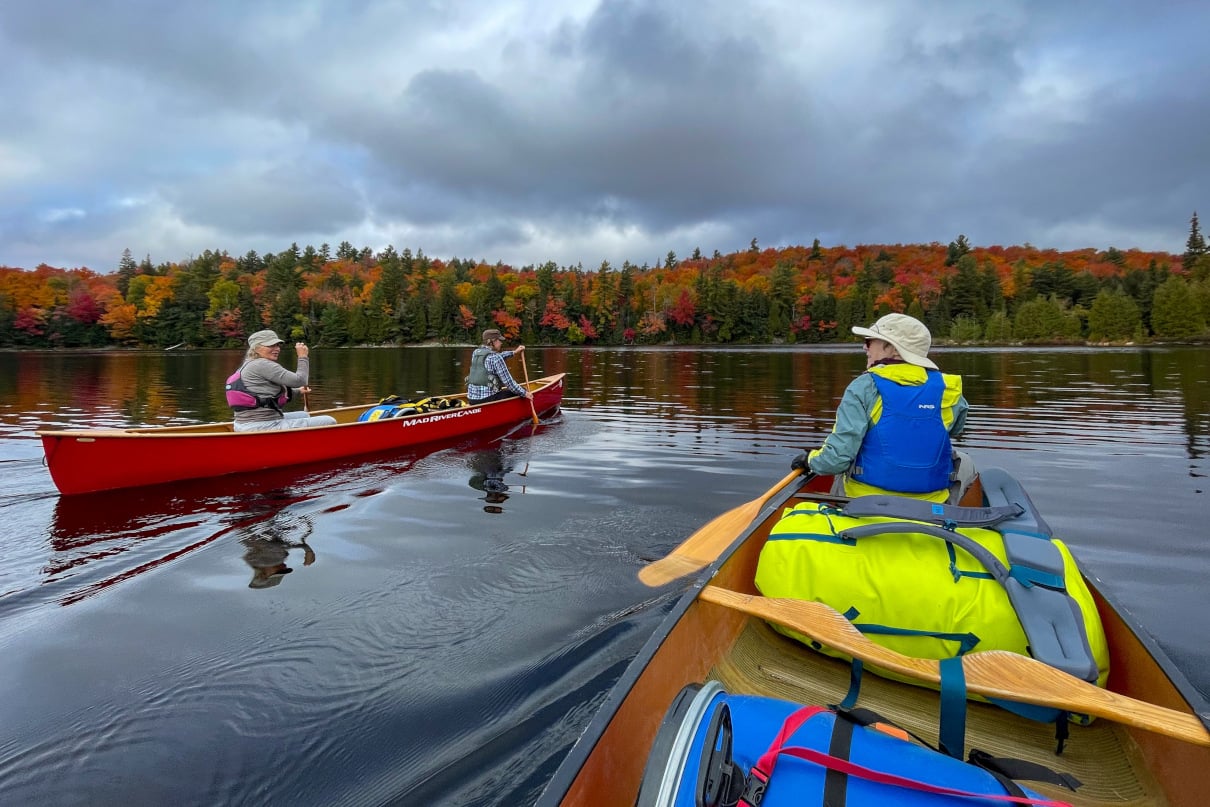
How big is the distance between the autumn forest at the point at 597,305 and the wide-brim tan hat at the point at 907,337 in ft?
321

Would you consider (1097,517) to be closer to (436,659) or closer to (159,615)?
(436,659)

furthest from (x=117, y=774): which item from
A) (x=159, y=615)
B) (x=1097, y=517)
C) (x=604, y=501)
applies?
(x=1097, y=517)

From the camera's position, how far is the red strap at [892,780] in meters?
1.78

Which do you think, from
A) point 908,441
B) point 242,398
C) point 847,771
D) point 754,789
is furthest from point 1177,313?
point 754,789

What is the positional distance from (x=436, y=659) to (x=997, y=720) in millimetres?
2972

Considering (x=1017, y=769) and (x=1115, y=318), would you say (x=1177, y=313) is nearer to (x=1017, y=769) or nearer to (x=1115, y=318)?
(x=1115, y=318)

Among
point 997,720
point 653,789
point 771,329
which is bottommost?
point 997,720

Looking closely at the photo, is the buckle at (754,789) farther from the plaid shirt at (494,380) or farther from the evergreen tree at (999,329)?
the evergreen tree at (999,329)

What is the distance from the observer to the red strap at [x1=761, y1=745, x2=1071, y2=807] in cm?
178

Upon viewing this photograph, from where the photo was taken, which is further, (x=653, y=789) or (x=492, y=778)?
(x=492, y=778)

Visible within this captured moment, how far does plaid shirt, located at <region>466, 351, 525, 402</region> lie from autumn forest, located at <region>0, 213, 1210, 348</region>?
290 ft

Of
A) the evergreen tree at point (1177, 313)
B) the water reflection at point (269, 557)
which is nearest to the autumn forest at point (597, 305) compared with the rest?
the evergreen tree at point (1177, 313)

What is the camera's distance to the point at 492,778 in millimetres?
2879

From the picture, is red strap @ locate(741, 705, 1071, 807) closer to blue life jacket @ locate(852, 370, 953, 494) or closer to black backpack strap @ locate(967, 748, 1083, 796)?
black backpack strap @ locate(967, 748, 1083, 796)
